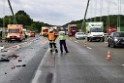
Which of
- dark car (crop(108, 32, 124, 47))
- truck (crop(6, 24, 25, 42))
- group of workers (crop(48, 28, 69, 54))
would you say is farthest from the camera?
truck (crop(6, 24, 25, 42))

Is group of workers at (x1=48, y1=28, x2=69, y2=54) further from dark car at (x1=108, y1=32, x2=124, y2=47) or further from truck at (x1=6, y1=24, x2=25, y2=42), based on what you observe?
truck at (x1=6, y1=24, x2=25, y2=42)

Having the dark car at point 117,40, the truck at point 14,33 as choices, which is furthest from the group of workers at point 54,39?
the truck at point 14,33

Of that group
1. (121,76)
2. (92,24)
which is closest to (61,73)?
(121,76)

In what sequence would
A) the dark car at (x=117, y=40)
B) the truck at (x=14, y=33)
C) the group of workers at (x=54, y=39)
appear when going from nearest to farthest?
1. the group of workers at (x=54, y=39)
2. the dark car at (x=117, y=40)
3. the truck at (x=14, y=33)

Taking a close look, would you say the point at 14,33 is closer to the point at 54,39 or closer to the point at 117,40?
the point at 117,40

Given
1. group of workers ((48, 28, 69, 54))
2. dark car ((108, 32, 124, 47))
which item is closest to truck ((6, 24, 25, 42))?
dark car ((108, 32, 124, 47))

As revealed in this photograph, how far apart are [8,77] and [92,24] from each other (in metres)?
50.5

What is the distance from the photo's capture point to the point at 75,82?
37.7ft

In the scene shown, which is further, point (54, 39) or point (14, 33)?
point (14, 33)

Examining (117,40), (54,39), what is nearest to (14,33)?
(117,40)

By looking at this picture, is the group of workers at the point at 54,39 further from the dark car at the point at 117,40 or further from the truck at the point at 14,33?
the truck at the point at 14,33

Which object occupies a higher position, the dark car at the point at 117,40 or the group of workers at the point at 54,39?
the group of workers at the point at 54,39

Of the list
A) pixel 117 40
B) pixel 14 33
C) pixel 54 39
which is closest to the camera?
pixel 54 39

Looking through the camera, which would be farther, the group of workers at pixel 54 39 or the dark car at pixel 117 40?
the dark car at pixel 117 40
